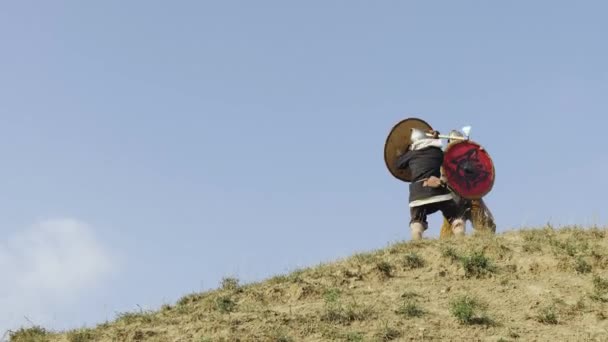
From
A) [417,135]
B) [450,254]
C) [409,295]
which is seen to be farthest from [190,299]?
[417,135]

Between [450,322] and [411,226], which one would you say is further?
[411,226]

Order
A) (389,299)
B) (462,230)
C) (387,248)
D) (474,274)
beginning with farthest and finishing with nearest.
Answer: (462,230) < (387,248) < (474,274) < (389,299)

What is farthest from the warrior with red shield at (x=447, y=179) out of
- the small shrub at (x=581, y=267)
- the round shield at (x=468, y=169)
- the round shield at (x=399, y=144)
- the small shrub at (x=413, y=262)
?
the small shrub at (x=581, y=267)

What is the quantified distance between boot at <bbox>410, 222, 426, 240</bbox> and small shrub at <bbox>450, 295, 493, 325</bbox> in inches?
142

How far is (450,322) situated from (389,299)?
1.12 meters

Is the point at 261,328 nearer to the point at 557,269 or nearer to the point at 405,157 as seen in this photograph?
the point at 557,269

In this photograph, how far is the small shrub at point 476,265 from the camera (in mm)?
11852

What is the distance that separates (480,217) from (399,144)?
1906mm

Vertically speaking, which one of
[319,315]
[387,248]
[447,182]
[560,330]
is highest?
[447,182]

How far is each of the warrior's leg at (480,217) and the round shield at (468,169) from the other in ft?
0.77

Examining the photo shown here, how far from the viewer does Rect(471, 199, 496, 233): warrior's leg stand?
1448 cm

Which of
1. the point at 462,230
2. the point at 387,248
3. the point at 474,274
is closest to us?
the point at 474,274

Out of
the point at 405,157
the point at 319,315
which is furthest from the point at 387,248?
the point at 319,315

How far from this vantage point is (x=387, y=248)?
13.3m
